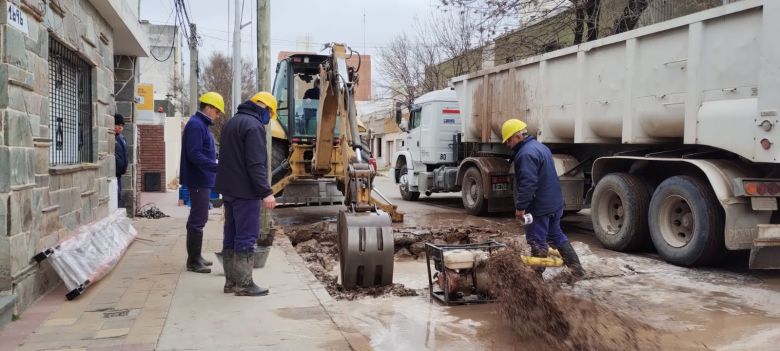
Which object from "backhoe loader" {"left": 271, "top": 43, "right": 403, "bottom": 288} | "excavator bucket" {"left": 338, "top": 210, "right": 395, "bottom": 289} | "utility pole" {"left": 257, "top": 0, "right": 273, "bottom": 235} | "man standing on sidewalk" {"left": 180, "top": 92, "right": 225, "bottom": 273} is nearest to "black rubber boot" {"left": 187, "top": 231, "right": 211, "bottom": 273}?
"man standing on sidewalk" {"left": 180, "top": 92, "right": 225, "bottom": 273}

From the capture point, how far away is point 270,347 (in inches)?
158

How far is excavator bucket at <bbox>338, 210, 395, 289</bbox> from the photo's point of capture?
18.4ft

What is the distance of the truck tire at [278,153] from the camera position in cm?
1180

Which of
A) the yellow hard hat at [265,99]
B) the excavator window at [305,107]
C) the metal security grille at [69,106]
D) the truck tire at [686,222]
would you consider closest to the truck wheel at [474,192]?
the excavator window at [305,107]

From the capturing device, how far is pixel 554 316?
14.2 feet

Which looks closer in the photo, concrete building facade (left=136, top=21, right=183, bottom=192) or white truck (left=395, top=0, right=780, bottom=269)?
white truck (left=395, top=0, right=780, bottom=269)

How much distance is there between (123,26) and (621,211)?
743 cm

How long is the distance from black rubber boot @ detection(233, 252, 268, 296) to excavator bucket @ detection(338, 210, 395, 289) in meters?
0.81

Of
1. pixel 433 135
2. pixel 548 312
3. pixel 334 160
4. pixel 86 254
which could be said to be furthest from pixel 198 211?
pixel 433 135

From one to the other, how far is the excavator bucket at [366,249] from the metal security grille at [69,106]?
285cm

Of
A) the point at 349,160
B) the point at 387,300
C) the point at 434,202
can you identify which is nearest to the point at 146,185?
the point at 434,202

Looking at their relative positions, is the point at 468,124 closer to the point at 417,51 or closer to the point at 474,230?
the point at 474,230

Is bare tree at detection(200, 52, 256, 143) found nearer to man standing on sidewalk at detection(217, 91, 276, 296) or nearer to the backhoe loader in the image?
the backhoe loader

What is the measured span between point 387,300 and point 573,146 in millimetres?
5882
